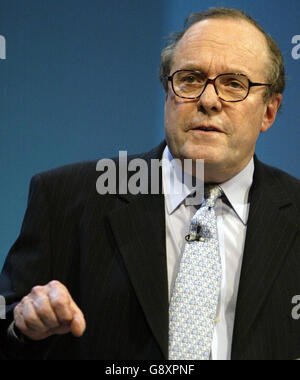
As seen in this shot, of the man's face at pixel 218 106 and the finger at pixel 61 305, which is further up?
the man's face at pixel 218 106

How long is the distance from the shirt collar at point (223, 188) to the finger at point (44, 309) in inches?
19.6

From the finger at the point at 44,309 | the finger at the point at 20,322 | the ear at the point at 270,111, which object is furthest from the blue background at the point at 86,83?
the finger at the point at 44,309

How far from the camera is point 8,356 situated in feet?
4.51

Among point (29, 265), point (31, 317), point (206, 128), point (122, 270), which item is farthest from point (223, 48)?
point (31, 317)

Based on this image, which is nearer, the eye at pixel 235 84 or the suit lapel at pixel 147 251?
the suit lapel at pixel 147 251

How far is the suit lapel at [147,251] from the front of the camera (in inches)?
52.6

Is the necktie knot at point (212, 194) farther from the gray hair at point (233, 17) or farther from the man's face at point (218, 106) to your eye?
the gray hair at point (233, 17)

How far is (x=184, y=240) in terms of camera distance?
147 cm

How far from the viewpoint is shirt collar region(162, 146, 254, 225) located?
1.54 metres

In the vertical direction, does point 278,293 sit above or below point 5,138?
below

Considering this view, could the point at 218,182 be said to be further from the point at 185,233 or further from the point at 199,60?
the point at 199,60

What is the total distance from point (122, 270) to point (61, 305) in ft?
1.13
